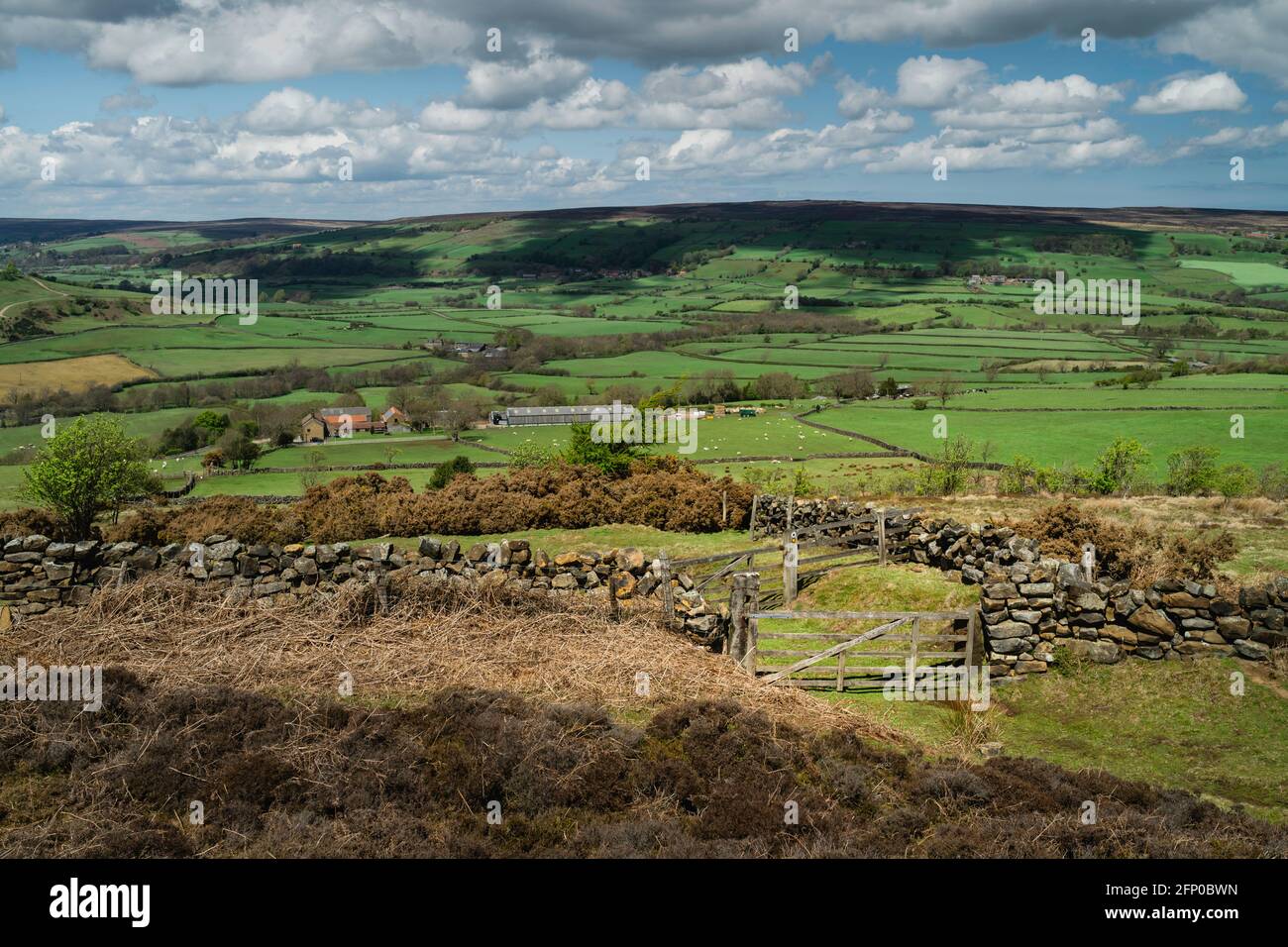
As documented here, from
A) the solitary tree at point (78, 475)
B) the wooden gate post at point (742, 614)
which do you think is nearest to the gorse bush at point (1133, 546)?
the wooden gate post at point (742, 614)

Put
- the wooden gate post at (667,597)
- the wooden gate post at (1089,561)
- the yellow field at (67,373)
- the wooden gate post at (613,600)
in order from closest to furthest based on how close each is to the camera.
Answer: the wooden gate post at (613,600) < the wooden gate post at (667,597) < the wooden gate post at (1089,561) < the yellow field at (67,373)

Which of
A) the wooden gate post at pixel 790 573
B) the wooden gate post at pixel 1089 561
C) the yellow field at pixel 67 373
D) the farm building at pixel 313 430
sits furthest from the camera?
the yellow field at pixel 67 373

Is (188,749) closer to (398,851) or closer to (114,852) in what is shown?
(114,852)

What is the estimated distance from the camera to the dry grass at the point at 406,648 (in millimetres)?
11062

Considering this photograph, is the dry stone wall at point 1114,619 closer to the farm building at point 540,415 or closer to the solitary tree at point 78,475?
the solitary tree at point 78,475

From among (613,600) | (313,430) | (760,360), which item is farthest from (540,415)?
(613,600)

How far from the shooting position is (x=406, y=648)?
12.0m

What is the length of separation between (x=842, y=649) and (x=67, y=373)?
120302 mm

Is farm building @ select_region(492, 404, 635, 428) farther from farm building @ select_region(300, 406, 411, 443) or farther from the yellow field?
the yellow field

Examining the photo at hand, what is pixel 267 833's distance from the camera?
769 centimetres

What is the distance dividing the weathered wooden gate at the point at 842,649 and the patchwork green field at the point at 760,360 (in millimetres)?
26336

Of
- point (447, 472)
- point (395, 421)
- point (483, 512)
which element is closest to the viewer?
point (483, 512)

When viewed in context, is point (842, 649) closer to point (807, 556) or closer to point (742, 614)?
point (742, 614)

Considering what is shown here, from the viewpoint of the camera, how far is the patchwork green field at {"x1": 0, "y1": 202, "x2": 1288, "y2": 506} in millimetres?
65375
